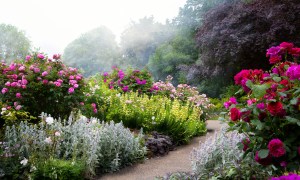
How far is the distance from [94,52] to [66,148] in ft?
73.0

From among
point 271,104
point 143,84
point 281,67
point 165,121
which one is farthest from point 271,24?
point 271,104

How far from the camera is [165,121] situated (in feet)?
20.6

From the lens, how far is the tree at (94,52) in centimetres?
2508

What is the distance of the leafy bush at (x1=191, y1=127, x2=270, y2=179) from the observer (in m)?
2.92

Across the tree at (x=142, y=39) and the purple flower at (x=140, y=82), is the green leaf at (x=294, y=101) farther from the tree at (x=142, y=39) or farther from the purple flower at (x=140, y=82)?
the tree at (x=142, y=39)

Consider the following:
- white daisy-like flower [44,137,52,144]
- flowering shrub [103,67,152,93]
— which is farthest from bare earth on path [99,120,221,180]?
flowering shrub [103,67,152,93]

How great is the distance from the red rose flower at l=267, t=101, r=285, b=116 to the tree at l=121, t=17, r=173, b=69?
60.1ft

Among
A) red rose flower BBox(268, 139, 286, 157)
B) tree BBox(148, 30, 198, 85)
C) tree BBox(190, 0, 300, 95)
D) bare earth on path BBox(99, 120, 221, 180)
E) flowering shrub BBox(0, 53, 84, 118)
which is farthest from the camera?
tree BBox(148, 30, 198, 85)

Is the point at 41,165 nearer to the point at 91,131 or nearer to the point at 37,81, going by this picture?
the point at 91,131

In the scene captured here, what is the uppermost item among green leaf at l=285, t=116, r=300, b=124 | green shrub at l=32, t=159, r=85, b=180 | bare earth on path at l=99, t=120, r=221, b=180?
green leaf at l=285, t=116, r=300, b=124

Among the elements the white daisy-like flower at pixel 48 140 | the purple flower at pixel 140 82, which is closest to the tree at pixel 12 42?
the purple flower at pixel 140 82

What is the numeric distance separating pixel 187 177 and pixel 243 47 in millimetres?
8799

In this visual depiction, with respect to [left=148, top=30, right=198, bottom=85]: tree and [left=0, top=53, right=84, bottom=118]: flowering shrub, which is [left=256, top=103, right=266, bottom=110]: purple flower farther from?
[left=148, top=30, right=198, bottom=85]: tree

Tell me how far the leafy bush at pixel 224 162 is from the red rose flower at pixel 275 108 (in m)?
0.51
